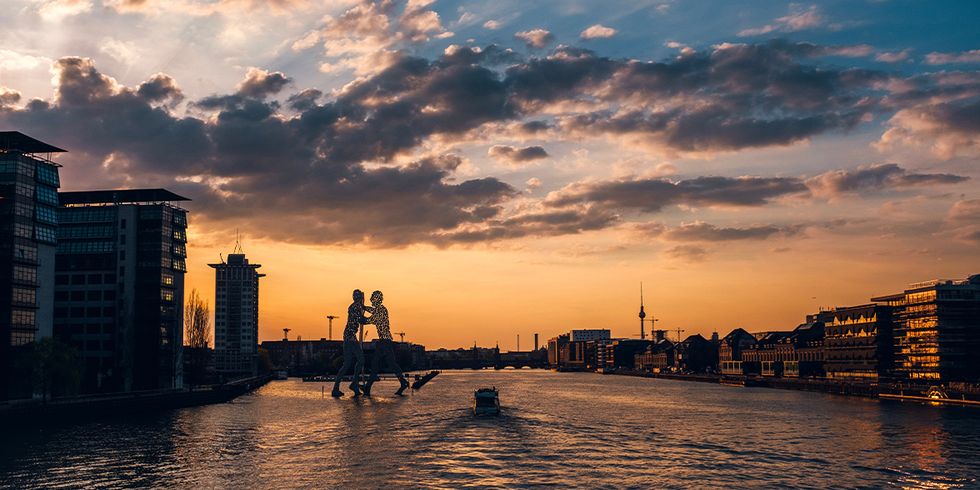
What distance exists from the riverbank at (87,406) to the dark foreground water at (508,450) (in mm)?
4074

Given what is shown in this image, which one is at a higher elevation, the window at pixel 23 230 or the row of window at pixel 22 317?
the window at pixel 23 230

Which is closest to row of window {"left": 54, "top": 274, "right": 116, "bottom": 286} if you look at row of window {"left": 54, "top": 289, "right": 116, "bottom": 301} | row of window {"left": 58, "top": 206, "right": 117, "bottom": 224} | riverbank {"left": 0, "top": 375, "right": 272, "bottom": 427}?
row of window {"left": 54, "top": 289, "right": 116, "bottom": 301}

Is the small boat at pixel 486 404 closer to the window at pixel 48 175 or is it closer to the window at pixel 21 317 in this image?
the window at pixel 21 317

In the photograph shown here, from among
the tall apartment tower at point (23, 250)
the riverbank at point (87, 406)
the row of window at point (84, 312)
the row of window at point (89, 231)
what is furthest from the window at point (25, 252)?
the row of window at point (89, 231)

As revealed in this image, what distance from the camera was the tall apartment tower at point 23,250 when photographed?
120m

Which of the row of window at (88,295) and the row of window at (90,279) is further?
the row of window at (90,279)

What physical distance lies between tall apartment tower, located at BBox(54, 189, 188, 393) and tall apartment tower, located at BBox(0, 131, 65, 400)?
1188 inches

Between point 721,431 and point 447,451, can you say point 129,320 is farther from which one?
point 721,431

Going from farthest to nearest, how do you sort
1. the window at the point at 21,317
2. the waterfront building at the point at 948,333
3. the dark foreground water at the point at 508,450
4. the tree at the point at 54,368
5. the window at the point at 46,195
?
the waterfront building at the point at 948,333
the window at the point at 46,195
the window at the point at 21,317
the tree at the point at 54,368
the dark foreground water at the point at 508,450

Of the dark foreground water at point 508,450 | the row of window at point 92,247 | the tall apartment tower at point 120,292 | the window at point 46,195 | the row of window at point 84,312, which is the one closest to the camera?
the dark foreground water at point 508,450

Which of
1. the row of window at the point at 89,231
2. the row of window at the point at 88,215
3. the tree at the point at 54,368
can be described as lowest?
the tree at the point at 54,368

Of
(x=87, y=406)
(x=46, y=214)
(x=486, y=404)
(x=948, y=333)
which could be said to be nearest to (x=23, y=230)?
(x=46, y=214)

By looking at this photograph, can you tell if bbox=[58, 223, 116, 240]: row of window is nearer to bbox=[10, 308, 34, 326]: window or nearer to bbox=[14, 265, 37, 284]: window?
bbox=[14, 265, 37, 284]: window

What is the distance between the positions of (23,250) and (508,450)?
7928 centimetres
